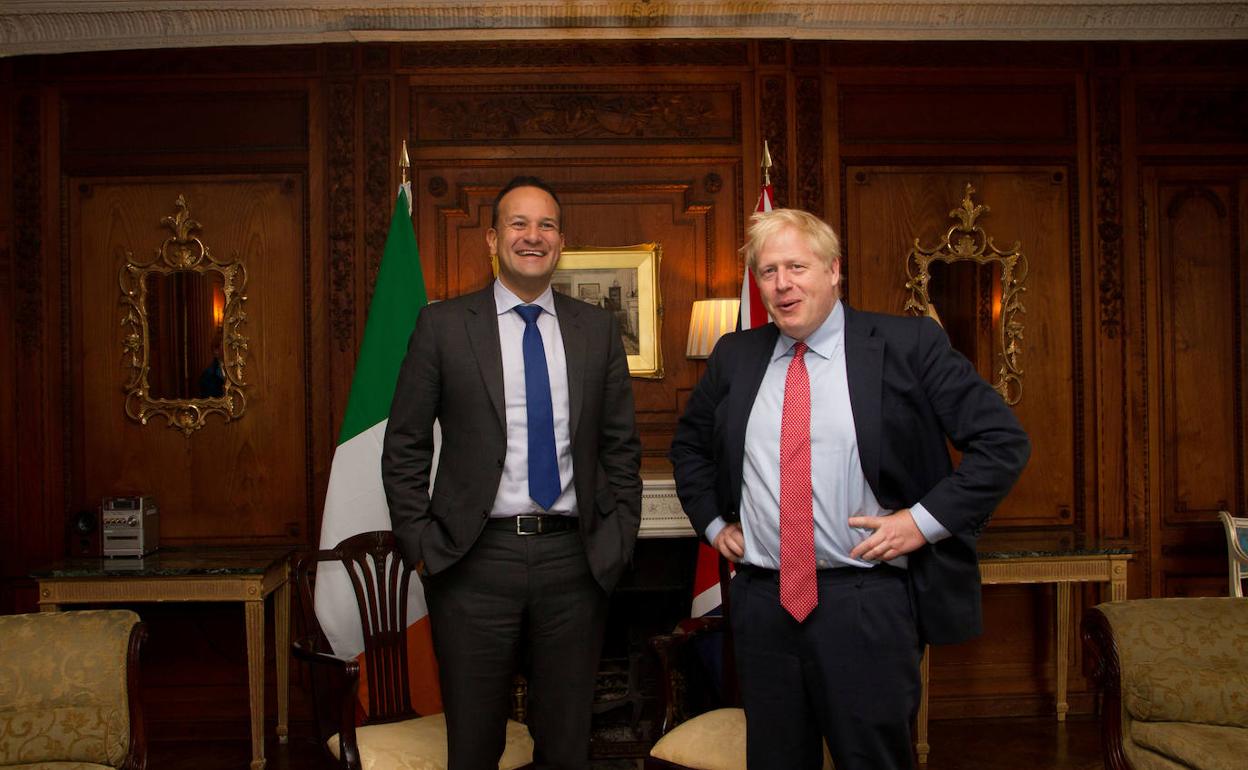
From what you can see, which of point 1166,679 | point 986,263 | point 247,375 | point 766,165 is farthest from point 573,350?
point 986,263

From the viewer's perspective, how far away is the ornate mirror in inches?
160

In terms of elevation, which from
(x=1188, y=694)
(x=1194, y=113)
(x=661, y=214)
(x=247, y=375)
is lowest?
(x=1188, y=694)

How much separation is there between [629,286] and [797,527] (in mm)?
2322

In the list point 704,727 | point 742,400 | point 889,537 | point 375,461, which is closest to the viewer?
point 889,537

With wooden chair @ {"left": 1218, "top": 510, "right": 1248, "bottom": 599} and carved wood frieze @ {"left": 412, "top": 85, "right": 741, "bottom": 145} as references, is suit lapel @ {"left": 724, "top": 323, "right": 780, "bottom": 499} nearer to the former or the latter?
carved wood frieze @ {"left": 412, "top": 85, "right": 741, "bottom": 145}

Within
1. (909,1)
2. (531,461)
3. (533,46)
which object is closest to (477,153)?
(533,46)

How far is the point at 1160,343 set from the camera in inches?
166

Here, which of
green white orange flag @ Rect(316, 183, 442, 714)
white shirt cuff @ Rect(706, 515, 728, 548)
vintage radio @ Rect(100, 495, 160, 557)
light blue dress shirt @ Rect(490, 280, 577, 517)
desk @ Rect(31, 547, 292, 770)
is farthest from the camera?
vintage radio @ Rect(100, 495, 160, 557)

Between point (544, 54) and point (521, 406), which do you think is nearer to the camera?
point (521, 406)

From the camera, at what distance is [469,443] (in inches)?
89.0

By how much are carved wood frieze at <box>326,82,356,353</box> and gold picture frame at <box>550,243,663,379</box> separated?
89cm

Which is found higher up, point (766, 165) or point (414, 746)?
point (766, 165)

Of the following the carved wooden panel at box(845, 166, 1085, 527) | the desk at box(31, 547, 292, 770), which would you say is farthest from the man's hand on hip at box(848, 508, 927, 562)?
the desk at box(31, 547, 292, 770)

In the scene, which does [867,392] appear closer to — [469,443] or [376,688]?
[469,443]
